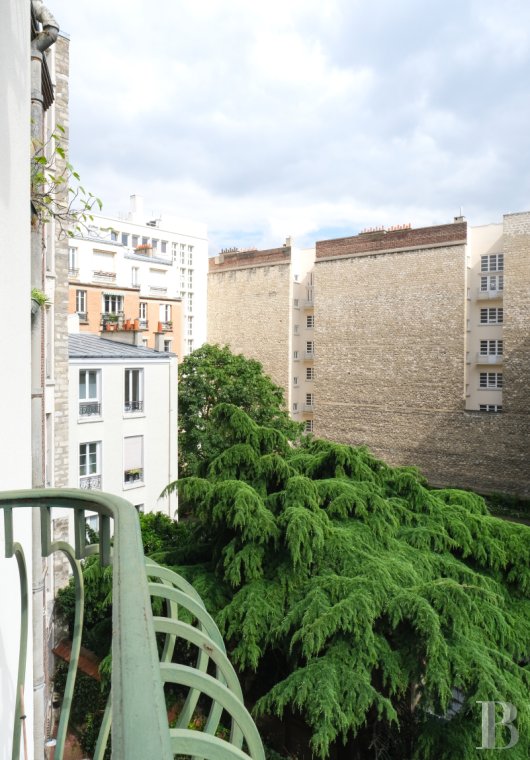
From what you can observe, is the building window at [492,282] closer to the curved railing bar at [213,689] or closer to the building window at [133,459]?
the building window at [133,459]

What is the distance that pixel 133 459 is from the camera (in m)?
20.1

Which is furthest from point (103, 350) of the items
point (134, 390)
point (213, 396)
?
point (213, 396)

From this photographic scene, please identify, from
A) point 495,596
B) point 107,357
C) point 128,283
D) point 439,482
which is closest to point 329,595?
point 495,596

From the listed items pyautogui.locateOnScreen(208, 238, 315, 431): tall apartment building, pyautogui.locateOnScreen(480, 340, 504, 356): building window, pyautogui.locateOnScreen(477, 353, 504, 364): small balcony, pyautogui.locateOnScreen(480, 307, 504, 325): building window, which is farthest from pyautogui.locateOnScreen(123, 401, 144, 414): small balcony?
pyautogui.locateOnScreen(480, 307, 504, 325): building window

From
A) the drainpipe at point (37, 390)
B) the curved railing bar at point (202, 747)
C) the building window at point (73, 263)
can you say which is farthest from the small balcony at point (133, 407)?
the curved railing bar at point (202, 747)

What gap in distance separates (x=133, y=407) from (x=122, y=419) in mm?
682

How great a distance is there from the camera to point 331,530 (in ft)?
31.9

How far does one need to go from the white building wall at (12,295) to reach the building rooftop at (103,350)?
1420 cm

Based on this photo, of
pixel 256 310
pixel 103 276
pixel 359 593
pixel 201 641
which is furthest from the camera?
pixel 256 310

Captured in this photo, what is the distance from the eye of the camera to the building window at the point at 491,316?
29.9m

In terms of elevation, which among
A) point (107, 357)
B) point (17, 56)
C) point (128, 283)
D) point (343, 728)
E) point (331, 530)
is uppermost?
point (128, 283)

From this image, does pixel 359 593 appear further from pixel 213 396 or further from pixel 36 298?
pixel 213 396

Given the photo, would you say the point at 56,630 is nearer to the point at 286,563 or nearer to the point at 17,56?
the point at 286,563

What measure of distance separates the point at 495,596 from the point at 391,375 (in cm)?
2460
